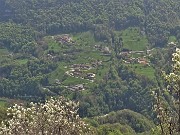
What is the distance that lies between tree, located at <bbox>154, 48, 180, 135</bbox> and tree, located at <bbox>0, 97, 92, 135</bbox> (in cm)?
395

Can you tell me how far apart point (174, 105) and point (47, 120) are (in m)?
5.48

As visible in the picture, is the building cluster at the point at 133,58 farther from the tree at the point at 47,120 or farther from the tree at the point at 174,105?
the tree at the point at 174,105

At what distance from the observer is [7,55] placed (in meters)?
200

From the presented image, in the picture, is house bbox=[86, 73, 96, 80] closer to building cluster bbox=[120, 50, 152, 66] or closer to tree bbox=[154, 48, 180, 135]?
building cluster bbox=[120, 50, 152, 66]

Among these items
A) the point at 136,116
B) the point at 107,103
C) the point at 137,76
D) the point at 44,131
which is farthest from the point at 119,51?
the point at 44,131

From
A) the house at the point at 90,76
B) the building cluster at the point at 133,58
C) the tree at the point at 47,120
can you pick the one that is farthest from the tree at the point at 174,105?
the building cluster at the point at 133,58

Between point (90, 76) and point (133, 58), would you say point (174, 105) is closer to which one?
point (90, 76)

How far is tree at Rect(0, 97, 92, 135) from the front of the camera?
17.6 meters

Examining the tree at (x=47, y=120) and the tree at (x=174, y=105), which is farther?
the tree at (x=47, y=120)

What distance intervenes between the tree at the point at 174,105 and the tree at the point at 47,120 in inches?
155

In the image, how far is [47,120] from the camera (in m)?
18.2

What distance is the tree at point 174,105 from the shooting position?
47.0ft

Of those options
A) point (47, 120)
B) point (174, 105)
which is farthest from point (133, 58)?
point (174, 105)

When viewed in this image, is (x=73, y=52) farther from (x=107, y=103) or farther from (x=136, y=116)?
(x=136, y=116)
